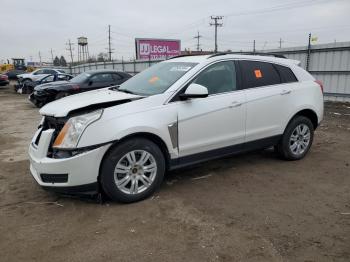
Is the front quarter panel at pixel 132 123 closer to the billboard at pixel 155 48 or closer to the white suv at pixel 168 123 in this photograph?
the white suv at pixel 168 123

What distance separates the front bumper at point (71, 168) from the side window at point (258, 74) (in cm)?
233

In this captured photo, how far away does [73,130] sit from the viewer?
3746 millimetres

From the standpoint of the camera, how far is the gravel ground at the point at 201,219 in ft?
10.0

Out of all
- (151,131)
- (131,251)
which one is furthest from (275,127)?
(131,251)

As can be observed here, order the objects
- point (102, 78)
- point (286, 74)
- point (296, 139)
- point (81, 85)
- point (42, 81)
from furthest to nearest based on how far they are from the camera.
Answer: point (42, 81)
point (102, 78)
point (81, 85)
point (296, 139)
point (286, 74)

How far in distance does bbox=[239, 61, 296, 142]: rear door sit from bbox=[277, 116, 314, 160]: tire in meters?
0.19

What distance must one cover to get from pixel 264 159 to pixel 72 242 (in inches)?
140

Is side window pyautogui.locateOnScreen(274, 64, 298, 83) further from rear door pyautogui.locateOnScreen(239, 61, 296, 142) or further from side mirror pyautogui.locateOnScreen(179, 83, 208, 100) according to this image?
side mirror pyautogui.locateOnScreen(179, 83, 208, 100)

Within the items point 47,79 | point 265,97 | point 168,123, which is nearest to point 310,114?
point 265,97

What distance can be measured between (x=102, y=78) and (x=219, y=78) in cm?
904

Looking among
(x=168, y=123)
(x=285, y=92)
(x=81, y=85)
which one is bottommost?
(x=81, y=85)

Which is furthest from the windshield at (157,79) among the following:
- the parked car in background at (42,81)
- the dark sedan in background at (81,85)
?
the parked car in background at (42,81)

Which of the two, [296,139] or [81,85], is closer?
[296,139]

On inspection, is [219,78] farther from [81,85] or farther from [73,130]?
[81,85]
